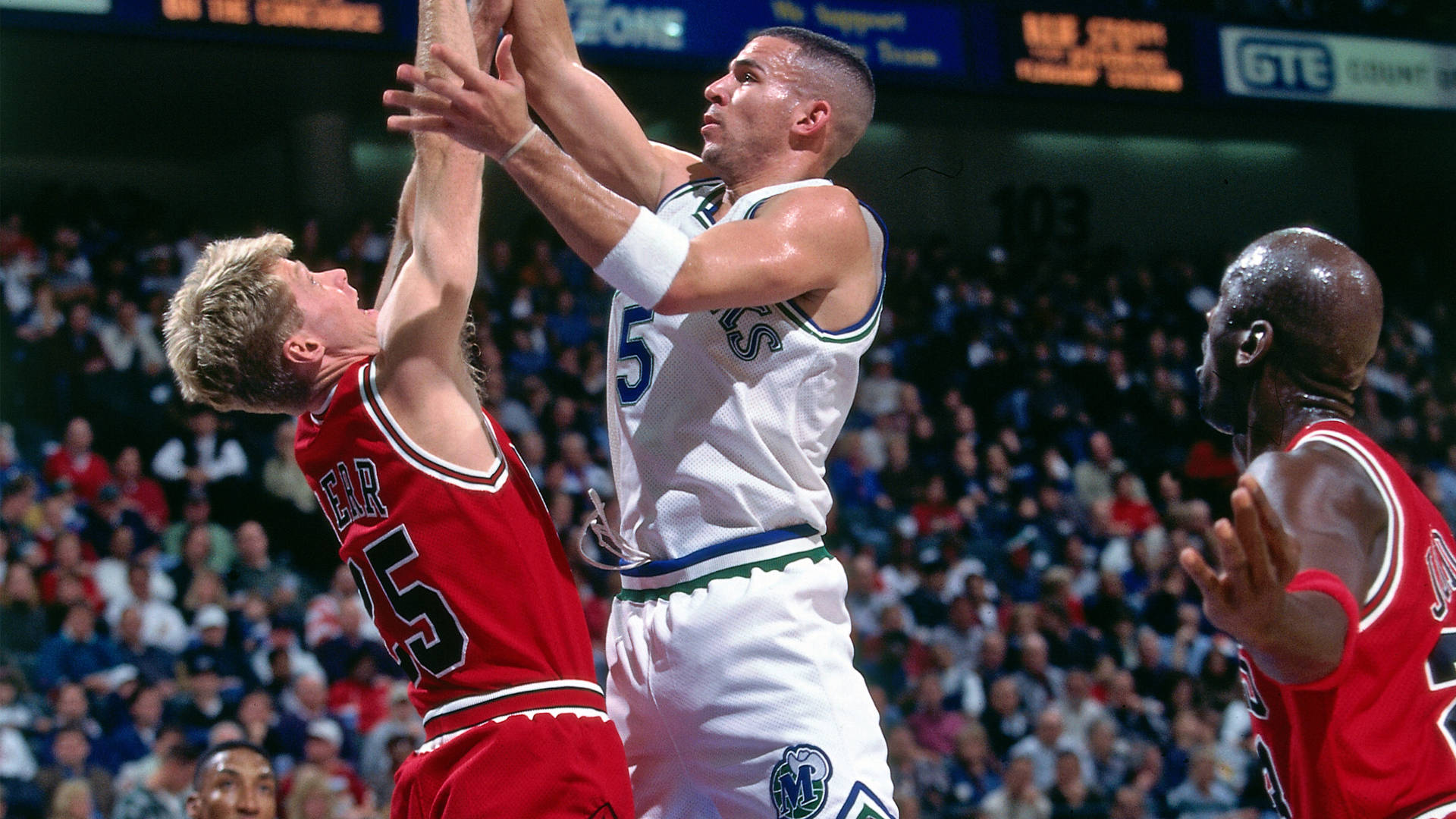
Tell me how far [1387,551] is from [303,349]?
6.74 feet

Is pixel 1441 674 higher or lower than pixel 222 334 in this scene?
lower

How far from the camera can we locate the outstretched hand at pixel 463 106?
2.63 meters

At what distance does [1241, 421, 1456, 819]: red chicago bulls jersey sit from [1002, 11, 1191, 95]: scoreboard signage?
35.6ft

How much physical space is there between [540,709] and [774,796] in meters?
0.48

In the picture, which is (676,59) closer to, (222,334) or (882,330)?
(882,330)

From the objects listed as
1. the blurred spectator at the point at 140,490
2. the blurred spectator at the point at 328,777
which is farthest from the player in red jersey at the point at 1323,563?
the blurred spectator at the point at 140,490

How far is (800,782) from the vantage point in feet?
9.16

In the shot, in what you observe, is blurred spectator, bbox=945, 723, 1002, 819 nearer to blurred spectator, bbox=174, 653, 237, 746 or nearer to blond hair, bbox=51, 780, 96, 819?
blurred spectator, bbox=174, 653, 237, 746

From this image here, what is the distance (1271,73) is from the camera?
541 inches

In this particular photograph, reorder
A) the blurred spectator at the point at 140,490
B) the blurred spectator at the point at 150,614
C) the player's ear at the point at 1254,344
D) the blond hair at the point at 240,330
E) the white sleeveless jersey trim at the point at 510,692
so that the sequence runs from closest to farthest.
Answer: the player's ear at the point at 1254,344, the white sleeveless jersey trim at the point at 510,692, the blond hair at the point at 240,330, the blurred spectator at the point at 150,614, the blurred spectator at the point at 140,490

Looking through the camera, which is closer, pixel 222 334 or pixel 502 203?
pixel 222 334

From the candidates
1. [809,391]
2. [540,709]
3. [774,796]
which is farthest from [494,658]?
[809,391]

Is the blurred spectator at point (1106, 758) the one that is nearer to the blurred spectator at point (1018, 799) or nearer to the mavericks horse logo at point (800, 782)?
the blurred spectator at point (1018, 799)

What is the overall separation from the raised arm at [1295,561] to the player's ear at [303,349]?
1.83 m
